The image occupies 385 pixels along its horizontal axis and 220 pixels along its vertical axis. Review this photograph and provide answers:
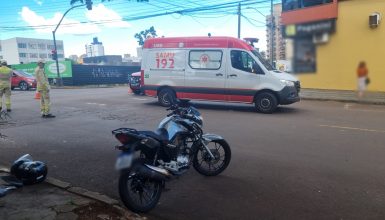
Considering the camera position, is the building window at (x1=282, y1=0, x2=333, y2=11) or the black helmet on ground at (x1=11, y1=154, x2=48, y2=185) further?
the black helmet on ground at (x1=11, y1=154, x2=48, y2=185)

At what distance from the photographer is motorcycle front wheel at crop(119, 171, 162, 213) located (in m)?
4.26

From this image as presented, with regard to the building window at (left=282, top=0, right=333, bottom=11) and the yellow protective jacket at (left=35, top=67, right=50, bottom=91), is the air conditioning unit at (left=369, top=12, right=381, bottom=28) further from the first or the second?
the yellow protective jacket at (left=35, top=67, right=50, bottom=91)

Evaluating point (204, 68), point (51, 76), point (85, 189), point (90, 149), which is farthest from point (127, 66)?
point (85, 189)

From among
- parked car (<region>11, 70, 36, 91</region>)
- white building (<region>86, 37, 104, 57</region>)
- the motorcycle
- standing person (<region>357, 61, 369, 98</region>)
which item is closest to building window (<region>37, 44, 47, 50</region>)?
the motorcycle

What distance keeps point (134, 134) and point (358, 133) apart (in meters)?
6.63

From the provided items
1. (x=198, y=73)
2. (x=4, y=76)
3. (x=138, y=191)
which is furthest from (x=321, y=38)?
(x=4, y=76)

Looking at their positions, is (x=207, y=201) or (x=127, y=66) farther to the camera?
(x=127, y=66)

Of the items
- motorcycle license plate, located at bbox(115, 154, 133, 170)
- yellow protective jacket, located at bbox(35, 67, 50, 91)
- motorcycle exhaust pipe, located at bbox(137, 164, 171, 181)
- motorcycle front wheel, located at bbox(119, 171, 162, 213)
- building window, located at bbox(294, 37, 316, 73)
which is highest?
building window, located at bbox(294, 37, 316, 73)

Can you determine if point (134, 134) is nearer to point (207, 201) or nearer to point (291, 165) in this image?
point (207, 201)

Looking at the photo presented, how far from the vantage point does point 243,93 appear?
41.2ft

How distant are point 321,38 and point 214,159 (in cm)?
486

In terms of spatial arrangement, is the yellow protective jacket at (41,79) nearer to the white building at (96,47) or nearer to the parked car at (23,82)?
the white building at (96,47)

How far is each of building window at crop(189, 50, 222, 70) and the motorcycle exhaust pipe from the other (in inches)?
330

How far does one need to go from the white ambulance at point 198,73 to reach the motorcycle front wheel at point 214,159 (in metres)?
6.00
